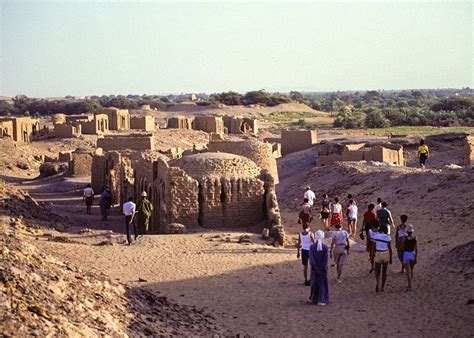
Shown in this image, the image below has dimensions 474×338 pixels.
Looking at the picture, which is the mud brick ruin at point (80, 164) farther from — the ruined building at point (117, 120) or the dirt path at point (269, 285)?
the ruined building at point (117, 120)

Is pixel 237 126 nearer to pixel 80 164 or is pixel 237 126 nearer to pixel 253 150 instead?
pixel 80 164

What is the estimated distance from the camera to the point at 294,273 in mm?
14234

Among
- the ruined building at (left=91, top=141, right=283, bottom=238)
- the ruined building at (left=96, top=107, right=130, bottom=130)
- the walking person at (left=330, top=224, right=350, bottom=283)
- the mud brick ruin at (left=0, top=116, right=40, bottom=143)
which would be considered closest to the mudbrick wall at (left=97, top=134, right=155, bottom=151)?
the ruined building at (left=91, top=141, right=283, bottom=238)

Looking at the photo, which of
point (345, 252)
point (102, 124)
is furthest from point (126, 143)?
point (345, 252)

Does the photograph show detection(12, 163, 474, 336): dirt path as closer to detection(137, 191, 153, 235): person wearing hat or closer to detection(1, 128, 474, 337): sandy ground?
detection(1, 128, 474, 337): sandy ground

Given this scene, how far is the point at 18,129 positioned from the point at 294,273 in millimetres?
30080

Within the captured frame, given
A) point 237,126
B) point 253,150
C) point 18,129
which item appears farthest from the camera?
point 237,126

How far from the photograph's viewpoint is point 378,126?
54.8 metres

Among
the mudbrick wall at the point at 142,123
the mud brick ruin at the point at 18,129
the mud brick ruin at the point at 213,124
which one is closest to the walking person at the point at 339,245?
the mud brick ruin at the point at 18,129

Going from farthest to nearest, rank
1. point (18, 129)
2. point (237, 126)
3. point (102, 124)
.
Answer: point (237, 126), point (102, 124), point (18, 129)

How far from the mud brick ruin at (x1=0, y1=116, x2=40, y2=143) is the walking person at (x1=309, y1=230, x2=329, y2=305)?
3118cm

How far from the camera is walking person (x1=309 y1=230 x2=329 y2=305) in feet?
37.8

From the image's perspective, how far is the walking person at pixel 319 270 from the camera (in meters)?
11.5

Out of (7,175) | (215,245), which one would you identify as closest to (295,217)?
(215,245)
